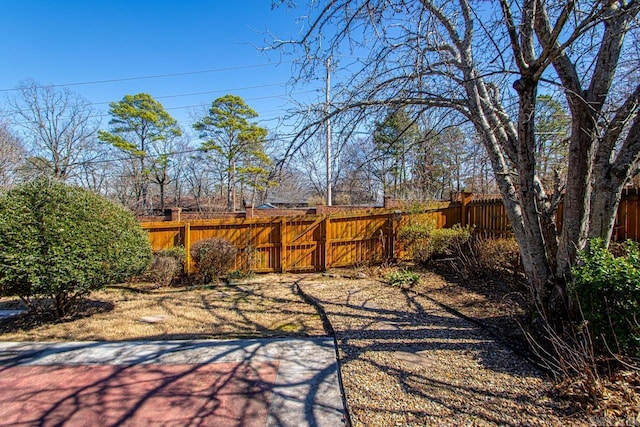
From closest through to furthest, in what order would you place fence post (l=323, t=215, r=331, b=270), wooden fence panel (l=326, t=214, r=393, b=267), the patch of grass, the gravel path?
1. the gravel path
2. the patch of grass
3. fence post (l=323, t=215, r=331, b=270)
4. wooden fence panel (l=326, t=214, r=393, b=267)

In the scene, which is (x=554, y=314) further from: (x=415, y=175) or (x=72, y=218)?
(x=415, y=175)

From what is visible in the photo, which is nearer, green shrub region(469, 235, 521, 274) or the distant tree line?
green shrub region(469, 235, 521, 274)

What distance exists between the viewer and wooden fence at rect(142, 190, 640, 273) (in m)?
7.61

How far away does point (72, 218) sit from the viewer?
4371 millimetres

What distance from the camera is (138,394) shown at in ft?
8.13

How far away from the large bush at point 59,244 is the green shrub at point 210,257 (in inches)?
82.3

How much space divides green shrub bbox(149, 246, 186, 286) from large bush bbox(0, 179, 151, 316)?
6.10 feet

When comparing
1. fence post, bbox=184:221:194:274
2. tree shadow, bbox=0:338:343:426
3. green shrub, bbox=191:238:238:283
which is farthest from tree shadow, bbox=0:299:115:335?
fence post, bbox=184:221:194:274

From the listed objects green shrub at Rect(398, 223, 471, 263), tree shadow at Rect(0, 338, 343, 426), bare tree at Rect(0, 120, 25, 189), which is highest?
bare tree at Rect(0, 120, 25, 189)

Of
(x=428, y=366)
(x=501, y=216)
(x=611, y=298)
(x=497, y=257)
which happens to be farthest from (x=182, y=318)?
(x=501, y=216)

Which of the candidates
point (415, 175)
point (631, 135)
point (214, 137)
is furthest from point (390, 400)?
point (214, 137)

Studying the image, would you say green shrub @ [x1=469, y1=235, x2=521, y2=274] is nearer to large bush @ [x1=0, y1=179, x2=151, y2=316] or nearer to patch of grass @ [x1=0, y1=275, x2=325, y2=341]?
patch of grass @ [x1=0, y1=275, x2=325, y2=341]

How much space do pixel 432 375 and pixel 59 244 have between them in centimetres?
482

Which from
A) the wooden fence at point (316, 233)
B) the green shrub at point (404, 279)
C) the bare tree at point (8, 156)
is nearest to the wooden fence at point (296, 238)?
the wooden fence at point (316, 233)
